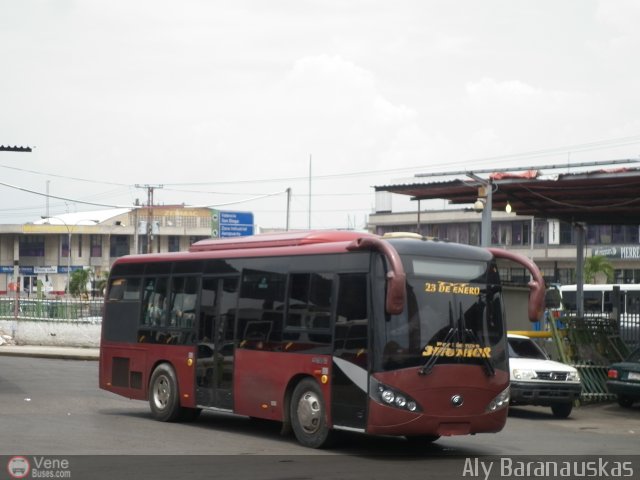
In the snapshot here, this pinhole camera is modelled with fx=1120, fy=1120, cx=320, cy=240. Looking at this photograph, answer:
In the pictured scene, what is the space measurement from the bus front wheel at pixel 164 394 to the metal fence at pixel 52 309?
28382mm

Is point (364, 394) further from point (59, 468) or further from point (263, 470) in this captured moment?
point (59, 468)

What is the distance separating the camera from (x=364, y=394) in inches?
554

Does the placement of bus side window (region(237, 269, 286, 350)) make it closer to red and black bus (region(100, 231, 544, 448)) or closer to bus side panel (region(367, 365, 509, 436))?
red and black bus (region(100, 231, 544, 448))

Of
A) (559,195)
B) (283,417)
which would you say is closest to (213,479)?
(283,417)

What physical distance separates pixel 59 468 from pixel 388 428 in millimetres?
4125

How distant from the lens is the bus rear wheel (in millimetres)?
14742

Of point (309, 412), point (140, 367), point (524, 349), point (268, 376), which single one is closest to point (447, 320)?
point (309, 412)

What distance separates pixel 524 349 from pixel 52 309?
29.4 m

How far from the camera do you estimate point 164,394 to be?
1834 centimetres

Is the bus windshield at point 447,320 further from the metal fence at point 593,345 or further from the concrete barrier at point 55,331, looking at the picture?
the concrete barrier at point 55,331

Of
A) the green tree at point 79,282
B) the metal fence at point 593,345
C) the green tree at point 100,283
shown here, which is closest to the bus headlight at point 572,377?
the metal fence at point 593,345

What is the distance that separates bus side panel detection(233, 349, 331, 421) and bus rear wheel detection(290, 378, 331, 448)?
0.15m

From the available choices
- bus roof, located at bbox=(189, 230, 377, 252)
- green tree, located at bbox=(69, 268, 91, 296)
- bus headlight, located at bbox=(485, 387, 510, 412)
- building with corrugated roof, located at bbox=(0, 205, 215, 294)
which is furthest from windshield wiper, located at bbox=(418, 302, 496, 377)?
building with corrugated roof, located at bbox=(0, 205, 215, 294)

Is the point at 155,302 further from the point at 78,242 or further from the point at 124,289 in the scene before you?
the point at 78,242
